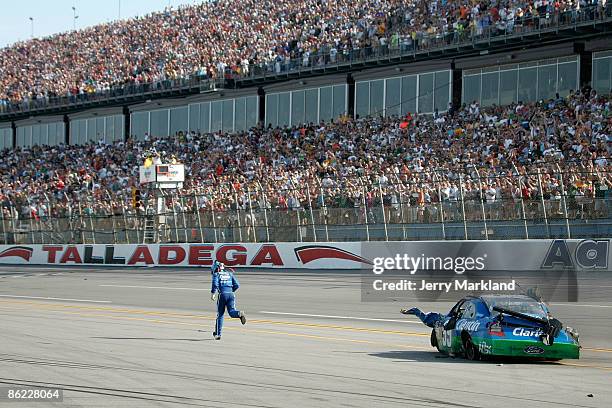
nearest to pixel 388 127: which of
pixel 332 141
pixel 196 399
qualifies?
pixel 332 141

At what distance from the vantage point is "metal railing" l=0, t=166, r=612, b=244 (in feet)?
88.0

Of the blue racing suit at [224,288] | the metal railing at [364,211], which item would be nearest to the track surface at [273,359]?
the blue racing suit at [224,288]

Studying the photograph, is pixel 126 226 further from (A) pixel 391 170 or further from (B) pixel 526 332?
(B) pixel 526 332

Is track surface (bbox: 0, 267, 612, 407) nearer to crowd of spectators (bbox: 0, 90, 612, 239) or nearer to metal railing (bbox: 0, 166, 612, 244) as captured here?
metal railing (bbox: 0, 166, 612, 244)

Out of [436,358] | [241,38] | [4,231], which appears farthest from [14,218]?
[436,358]

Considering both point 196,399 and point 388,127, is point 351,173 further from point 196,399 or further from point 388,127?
point 196,399

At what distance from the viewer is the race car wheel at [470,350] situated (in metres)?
13.0

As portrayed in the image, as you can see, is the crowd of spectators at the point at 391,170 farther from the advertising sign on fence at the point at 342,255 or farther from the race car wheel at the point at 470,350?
the race car wheel at the point at 470,350

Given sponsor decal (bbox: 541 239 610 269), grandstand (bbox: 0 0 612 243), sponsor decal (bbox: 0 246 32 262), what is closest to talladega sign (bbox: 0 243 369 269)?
sponsor decal (bbox: 0 246 32 262)

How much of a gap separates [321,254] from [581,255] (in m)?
10.6

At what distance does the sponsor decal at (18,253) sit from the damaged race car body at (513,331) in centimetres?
3700

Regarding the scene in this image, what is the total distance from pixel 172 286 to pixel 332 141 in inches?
585

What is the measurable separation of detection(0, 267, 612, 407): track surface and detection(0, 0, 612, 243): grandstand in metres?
6.55

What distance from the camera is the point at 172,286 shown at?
3016cm
